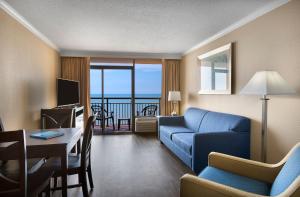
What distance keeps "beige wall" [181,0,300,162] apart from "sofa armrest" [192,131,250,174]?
0.99ft

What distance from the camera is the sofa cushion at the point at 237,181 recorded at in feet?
5.88

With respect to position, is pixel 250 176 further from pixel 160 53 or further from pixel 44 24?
pixel 160 53

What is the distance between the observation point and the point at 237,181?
1917mm

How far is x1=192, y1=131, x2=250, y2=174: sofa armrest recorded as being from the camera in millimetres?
3012

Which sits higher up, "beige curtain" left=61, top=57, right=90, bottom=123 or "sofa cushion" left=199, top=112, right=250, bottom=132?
"beige curtain" left=61, top=57, right=90, bottom=123

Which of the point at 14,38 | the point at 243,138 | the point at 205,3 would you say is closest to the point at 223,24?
the point at 205,3

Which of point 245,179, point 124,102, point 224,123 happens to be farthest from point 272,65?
point 124,102

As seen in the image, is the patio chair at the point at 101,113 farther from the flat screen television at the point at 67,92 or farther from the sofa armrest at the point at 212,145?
the sofa armrest at the point at 212,145

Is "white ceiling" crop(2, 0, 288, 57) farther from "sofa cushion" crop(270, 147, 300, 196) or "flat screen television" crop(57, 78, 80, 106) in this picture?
"sofa cushion" crop(270, 147, 300, 196)

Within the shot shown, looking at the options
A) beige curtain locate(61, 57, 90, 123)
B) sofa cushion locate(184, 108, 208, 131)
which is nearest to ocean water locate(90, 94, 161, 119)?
beige curtain locate(61, 57, 90, 123)

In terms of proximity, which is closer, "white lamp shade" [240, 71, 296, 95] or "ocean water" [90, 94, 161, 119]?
"white lamp shade" [240, 71, 296, 95]

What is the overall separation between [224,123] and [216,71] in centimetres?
125

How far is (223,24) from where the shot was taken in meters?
3.66

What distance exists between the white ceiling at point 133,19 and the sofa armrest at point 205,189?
2134mm
